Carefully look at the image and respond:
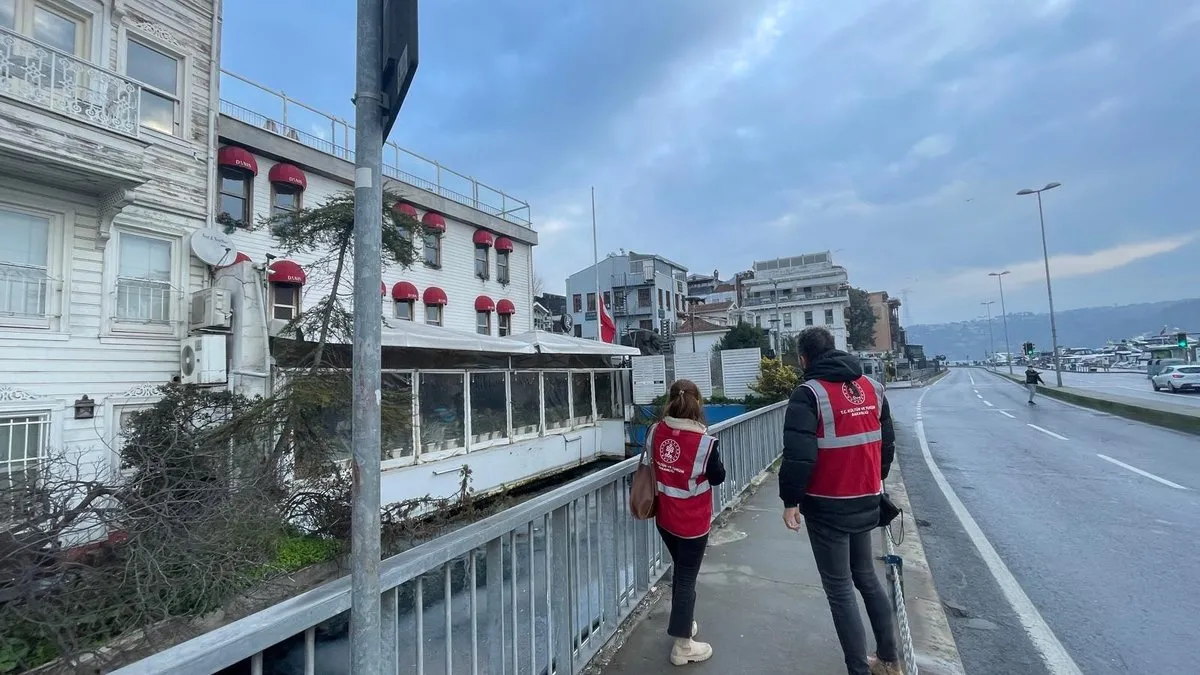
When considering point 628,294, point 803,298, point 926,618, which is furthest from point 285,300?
point 803,298

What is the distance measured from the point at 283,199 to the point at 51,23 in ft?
17.1

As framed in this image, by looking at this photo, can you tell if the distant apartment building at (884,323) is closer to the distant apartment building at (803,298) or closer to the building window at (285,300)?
the distant apartment building at (803,298)

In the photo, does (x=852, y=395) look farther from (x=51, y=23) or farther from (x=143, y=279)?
(x=51, y=23)

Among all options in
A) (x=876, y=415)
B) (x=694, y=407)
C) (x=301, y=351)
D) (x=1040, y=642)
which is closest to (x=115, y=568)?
(x=301, y=351)

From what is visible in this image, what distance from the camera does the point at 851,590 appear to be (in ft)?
9.17

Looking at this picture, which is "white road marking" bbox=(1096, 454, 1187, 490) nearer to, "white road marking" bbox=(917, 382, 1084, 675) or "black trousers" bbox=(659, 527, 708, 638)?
"white road marking" bbox=(917, 382, 1084, 675)

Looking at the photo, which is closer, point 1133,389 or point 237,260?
point 237,260

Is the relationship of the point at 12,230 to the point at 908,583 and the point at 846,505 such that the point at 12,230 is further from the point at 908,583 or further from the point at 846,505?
the point at 908,583

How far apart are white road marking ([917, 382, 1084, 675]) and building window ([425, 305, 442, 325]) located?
14866 mm

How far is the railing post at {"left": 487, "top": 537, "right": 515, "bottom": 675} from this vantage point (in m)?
2.35

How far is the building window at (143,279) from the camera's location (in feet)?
30.1

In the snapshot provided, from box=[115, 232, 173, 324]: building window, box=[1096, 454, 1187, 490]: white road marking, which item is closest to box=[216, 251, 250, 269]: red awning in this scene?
box=[115, 232, 173, 324]: building window

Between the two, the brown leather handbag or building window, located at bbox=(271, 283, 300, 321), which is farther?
building window, located at bbox=(271, 283, 300, 321)

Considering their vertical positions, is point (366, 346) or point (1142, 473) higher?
point (366, 346)
